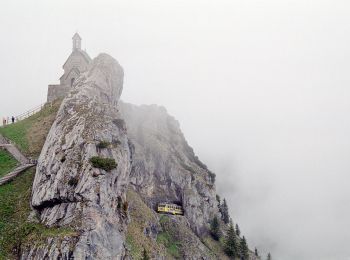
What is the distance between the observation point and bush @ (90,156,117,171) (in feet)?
229

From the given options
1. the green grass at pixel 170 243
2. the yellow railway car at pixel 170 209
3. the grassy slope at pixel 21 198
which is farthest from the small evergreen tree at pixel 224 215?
the grassy slope at pixel 21 198

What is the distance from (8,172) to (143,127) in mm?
87547

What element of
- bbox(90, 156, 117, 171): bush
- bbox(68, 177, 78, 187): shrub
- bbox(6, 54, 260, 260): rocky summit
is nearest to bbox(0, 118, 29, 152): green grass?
bbox(6, 54, 260, 260): rocky summit

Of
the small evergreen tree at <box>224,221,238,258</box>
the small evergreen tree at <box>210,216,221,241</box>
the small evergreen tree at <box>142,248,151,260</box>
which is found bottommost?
the small evergreen tree at <box>142,248,151,260</box>

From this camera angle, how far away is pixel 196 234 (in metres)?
139

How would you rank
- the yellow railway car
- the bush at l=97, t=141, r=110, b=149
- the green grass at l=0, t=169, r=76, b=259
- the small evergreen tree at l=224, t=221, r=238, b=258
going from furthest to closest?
the yellow railway car, the small evergreen tree at l=224, t=221, r=238, b=258, the bush at l=97, t=141, r=110, b=149, the green grass at l=0, t=169, r=76, b=259

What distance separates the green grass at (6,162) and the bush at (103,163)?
16.1 metres

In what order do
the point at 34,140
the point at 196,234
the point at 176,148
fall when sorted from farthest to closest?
1. the point at 176,148
2. the point at 196,234
3. the point at 34,140

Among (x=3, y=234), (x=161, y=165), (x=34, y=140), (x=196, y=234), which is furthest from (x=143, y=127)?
(x=3, y=234)

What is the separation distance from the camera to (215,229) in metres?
144

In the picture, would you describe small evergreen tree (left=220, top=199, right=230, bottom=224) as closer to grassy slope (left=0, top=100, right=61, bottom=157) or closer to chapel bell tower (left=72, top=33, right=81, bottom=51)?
chapel bell tower (left=72, top=33, right=81, bottom=51)

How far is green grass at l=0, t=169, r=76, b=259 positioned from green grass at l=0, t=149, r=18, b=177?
321cm

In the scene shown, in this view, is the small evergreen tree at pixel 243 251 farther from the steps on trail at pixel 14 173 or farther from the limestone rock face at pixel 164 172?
the steps on trail at pixel 14 173

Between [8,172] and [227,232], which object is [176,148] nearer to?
[227,232]
